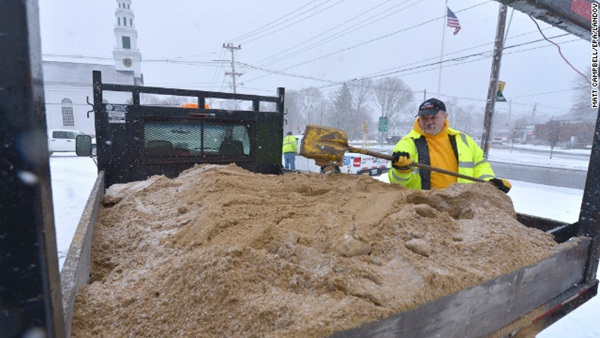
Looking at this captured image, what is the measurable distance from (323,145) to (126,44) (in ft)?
189

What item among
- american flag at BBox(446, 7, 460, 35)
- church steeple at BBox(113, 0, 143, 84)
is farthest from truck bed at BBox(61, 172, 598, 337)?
church steeple at BBox(113, 0, 143, 84)

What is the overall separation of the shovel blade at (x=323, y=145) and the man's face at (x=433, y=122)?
3.25ft

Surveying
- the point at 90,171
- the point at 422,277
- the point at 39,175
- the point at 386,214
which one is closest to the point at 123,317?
the point at 39,175

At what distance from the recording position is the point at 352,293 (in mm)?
1234

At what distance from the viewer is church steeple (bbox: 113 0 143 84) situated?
1961 inches

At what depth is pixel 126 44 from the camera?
2024 inches

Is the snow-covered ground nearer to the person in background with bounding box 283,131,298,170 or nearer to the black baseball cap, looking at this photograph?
the black baseball cap

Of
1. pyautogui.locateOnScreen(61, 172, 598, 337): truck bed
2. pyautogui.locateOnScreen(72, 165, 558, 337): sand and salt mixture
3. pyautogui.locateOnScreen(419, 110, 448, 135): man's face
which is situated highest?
pyautogui.locateOnScreen(419, 110, 448, 135): man's face

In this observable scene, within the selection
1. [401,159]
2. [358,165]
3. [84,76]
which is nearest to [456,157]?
[401,159]

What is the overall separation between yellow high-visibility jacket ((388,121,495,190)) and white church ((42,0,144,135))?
139 ft

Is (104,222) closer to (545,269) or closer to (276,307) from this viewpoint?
(276,307)

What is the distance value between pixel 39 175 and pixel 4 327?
303 millimetres

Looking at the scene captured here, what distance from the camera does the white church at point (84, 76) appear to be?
1628 inches

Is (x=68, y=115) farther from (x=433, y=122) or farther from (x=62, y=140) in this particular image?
(x=433, y=122)
